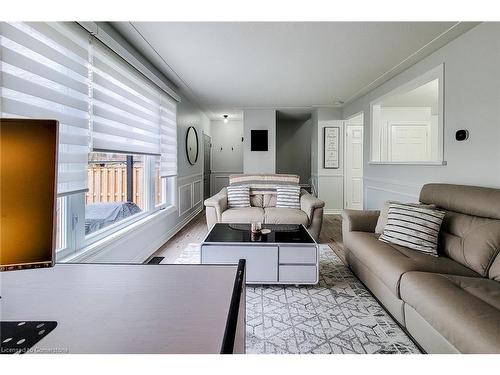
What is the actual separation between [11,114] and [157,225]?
7.63 ft

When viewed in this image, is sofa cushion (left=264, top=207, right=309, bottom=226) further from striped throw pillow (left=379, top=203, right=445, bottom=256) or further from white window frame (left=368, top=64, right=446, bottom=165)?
white window frame (left=368, top=64, right=446, bottom=165)

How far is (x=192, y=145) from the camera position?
5.48m

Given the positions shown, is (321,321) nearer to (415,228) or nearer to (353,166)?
(415,228)

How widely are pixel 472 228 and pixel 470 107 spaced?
1273 mm

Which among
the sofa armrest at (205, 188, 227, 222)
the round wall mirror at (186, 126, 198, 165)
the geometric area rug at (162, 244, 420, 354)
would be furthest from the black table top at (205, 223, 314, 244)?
the round wall mirror at (186, 126, 198, 165)

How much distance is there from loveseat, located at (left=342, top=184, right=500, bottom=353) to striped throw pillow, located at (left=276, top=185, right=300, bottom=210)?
58.3 inches

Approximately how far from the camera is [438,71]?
9.53 feet

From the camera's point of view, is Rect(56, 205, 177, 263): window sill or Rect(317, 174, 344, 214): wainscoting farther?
Rect(317, 174, 344, 214): wainscoting

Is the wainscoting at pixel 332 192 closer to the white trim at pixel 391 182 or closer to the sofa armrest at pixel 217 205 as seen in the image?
the white trim at pixel 391 182

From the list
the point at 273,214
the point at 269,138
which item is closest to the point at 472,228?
the point at 273,214

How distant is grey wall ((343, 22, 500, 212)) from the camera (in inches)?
88.1

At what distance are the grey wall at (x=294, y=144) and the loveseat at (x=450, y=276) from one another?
5.00 metres
